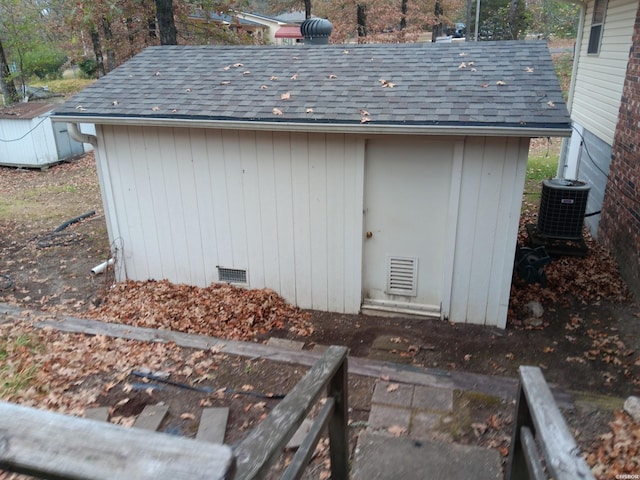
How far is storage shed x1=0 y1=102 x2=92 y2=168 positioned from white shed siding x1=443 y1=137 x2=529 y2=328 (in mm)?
13720

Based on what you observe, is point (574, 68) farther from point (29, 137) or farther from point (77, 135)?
point (29, 137)

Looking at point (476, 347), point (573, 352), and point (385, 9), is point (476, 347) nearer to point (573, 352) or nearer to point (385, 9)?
point (573, 352)

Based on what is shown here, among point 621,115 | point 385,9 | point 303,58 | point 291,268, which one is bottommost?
point 291,268

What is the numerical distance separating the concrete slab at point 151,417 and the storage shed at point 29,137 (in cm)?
1373

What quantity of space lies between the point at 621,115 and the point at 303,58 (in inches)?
212

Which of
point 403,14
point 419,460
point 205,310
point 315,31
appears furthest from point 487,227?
point 403,14

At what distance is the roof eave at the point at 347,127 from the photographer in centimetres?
542

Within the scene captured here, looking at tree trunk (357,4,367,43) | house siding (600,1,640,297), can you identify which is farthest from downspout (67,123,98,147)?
tree trunk (357,4,367,43)

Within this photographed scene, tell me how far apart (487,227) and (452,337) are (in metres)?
1.46

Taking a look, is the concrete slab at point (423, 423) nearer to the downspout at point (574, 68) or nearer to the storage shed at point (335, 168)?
the storage shed at point (335, 168)

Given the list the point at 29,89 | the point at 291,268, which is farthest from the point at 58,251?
the point at 29,89

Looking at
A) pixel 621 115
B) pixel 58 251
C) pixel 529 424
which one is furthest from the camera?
pixel 58 251

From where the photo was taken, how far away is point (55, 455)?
3.16 feet

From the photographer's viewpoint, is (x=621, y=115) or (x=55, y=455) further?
(x=621, y=115)
